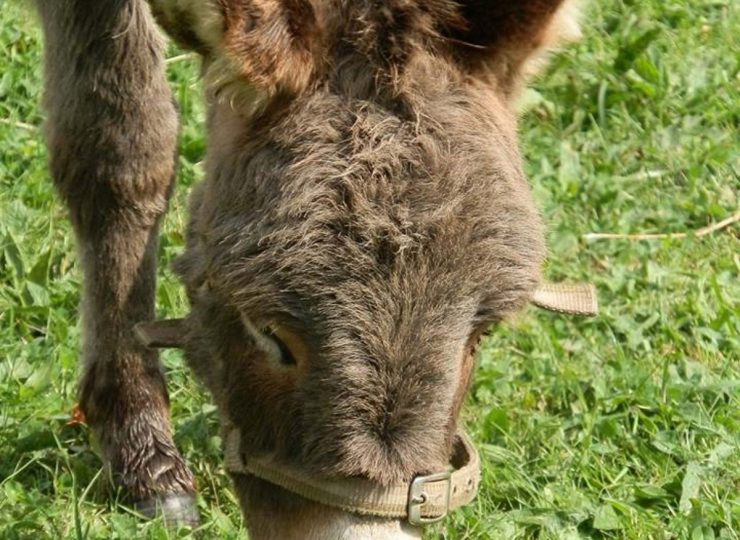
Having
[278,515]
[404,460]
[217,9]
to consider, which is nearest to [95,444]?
[278,515]

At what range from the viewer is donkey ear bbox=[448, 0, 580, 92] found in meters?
3.84

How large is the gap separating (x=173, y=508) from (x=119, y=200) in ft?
3.77

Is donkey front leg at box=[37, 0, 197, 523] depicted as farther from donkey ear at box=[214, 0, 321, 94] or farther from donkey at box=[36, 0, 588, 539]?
donkey ear at box=[214, 0, 321, 94]

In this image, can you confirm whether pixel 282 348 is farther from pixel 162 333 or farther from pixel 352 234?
pixel 162 333

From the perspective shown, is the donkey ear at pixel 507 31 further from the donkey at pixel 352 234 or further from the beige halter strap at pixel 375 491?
the beige halter strap at pixel 375 491

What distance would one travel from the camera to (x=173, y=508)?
510 cm

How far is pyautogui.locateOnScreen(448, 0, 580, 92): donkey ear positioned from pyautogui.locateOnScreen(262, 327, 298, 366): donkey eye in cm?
93

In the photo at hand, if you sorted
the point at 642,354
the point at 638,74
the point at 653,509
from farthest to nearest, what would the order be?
the point at 638,74 < the point at 642,354 < the point at 653,509

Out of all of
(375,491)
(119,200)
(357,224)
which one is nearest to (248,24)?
(357,224)

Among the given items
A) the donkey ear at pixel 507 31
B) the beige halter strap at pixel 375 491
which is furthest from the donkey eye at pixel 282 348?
the donkey ear at pixel 507 31

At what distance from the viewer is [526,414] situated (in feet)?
18.5

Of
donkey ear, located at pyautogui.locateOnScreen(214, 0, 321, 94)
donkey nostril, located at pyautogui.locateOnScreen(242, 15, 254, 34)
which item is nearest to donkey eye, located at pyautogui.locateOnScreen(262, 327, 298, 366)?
donkey ear, located at pyautogui.locateOnScreen(214, 0, 321, 94)

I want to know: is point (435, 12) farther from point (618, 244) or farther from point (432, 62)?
point (618, 244)

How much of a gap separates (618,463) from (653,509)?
30cm
